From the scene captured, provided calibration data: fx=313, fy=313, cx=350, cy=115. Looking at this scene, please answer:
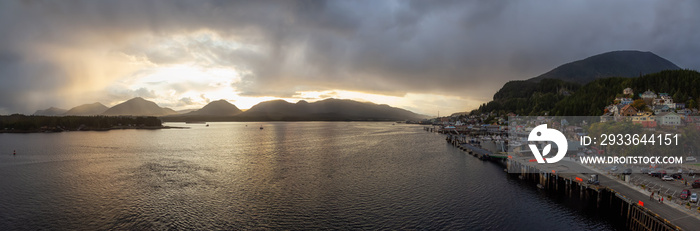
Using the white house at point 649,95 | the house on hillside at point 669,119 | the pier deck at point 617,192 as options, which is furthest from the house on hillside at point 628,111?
the pier deck at point 617,192

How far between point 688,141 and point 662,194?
1010 inches

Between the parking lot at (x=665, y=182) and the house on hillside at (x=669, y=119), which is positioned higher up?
the house on hillside at (x=669, y=119)

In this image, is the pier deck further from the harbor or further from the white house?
the white house

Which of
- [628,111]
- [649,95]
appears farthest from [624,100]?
[628,111]

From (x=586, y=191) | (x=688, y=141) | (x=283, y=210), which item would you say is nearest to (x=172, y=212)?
(x=283, y=210)

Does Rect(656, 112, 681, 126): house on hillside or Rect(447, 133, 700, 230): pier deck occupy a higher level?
Rect(656, 112, 681, 126): house on hillside

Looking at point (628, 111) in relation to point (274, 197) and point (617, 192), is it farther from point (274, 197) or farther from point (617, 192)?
point (274, 197)

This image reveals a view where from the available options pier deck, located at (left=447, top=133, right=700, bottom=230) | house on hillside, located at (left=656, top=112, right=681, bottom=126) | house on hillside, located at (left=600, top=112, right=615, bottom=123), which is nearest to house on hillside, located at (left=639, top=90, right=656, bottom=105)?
house on hillside, located at (left=600, top=112, right=615, bottom=123)

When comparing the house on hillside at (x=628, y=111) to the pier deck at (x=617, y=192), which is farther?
the house on hillside at (x=628, y=111)

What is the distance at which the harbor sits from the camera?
21469mm

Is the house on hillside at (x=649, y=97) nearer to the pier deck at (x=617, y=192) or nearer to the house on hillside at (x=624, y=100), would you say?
the house on hillside at (x=624, y=100)

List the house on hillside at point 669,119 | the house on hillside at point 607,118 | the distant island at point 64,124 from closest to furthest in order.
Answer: the house on hillside at point 669,119
the house on hillside at point 607,118
the distant island at point 64,124

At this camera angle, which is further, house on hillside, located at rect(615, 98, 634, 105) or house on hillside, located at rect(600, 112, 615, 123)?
house on hillside, located at rect(615, 98, 634, 105)

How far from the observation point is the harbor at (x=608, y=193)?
2147cm
